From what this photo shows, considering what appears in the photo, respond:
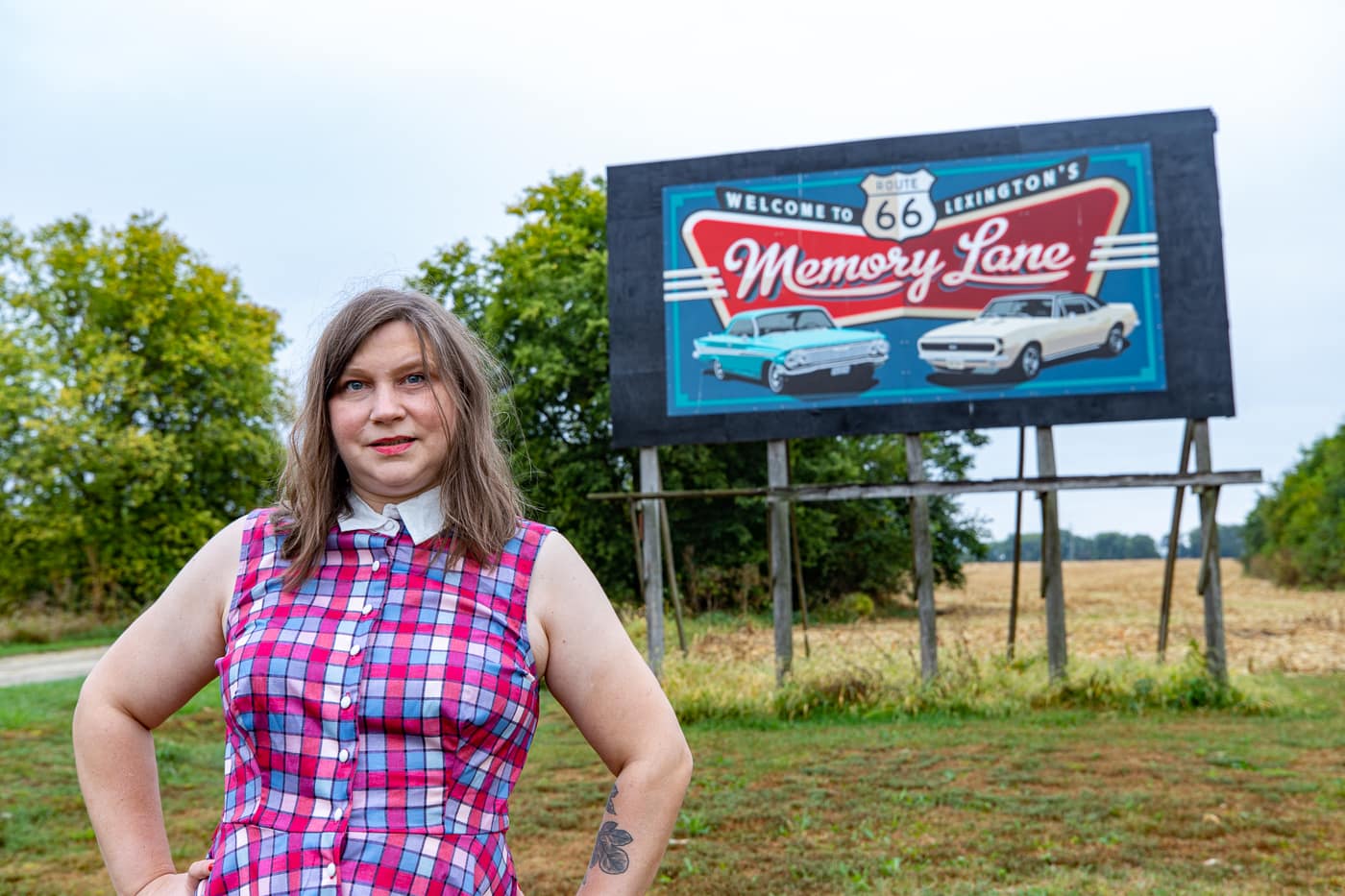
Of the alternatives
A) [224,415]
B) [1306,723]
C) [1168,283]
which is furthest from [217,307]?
[1306,723]

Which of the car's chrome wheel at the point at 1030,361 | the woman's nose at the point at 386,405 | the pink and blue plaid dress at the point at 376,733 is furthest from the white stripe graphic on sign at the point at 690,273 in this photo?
the pink and blue plaid dress at the point at 376,733

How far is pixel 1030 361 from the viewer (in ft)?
33.1

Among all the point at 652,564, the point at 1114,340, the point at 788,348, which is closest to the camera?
the point at 1114,340

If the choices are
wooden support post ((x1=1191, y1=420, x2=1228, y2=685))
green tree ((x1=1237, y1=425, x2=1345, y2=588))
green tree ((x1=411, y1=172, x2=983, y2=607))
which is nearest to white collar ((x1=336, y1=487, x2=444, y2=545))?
wooden support post ((x1=1191, y1=420, x2=1228, y2=685))

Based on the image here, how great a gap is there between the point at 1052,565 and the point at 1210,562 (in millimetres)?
1327

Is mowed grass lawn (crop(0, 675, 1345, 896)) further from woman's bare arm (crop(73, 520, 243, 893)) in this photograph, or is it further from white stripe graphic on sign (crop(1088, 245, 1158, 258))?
white stripe graphic on sign (crop(1088, 245, 1158, 258))

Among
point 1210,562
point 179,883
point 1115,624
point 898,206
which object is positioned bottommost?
point 1115,624

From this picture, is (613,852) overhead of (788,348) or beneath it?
beneath

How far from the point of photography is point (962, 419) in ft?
33.0

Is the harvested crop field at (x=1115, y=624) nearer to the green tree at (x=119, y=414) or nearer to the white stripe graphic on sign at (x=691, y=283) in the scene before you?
the white stripe graphic on sign at (x=691, y=283)

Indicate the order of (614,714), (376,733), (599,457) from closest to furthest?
(376,733) < (614,714) < (599,457)

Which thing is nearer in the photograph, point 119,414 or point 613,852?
point 613,852

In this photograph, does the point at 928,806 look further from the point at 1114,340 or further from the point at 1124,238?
the point at 1124,238

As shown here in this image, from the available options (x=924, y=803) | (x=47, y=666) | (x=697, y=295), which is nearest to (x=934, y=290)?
(x=697, y=295)
